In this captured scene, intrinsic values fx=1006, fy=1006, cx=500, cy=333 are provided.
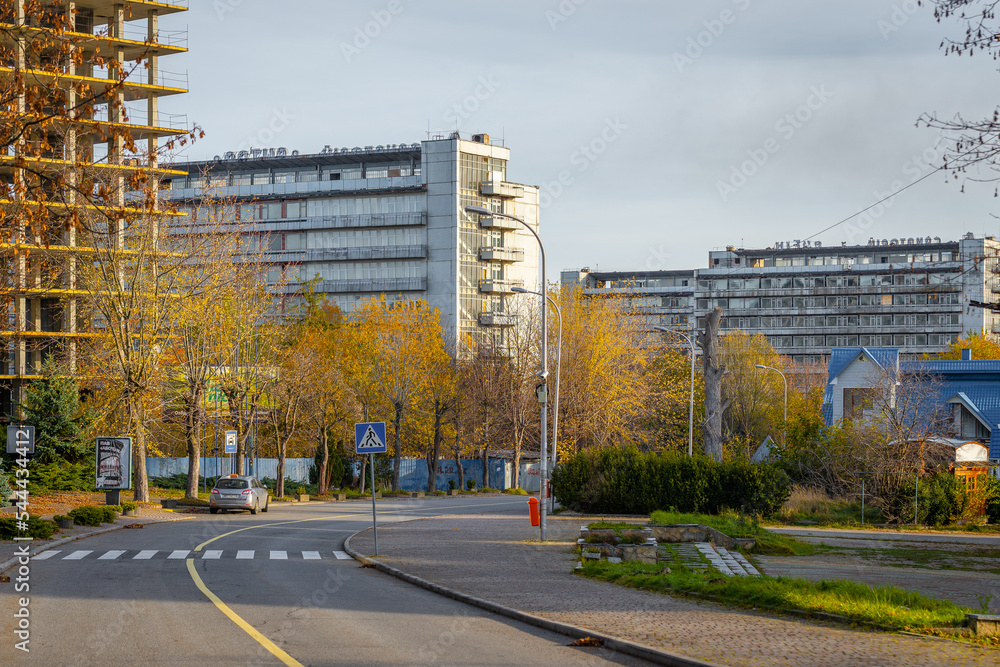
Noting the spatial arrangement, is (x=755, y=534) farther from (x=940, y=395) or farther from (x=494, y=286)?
(x=494, y=286)

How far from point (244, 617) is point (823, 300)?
12966 centimetres

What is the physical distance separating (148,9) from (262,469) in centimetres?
3027

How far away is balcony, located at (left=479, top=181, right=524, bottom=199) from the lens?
347 feet

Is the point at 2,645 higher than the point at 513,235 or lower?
lower

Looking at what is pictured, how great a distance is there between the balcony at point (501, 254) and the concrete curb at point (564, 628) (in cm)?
8821

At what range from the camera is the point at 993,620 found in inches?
458

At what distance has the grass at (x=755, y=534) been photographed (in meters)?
24.7

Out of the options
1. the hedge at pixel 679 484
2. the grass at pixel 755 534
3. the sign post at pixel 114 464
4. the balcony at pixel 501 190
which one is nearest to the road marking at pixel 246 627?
the grass at pixel 755 534

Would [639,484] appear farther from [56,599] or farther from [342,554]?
[56,599]

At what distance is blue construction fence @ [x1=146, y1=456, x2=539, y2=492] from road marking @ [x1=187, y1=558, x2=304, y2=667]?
4486cm

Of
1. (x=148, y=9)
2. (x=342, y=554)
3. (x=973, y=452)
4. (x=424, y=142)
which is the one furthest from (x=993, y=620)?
(x=424, y=142)

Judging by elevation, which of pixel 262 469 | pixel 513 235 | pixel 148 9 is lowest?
pixel 262 469

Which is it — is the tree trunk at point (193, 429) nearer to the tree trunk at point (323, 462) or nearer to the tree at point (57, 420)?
the tree at point (57, 420)

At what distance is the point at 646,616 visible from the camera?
13469 millimetres
